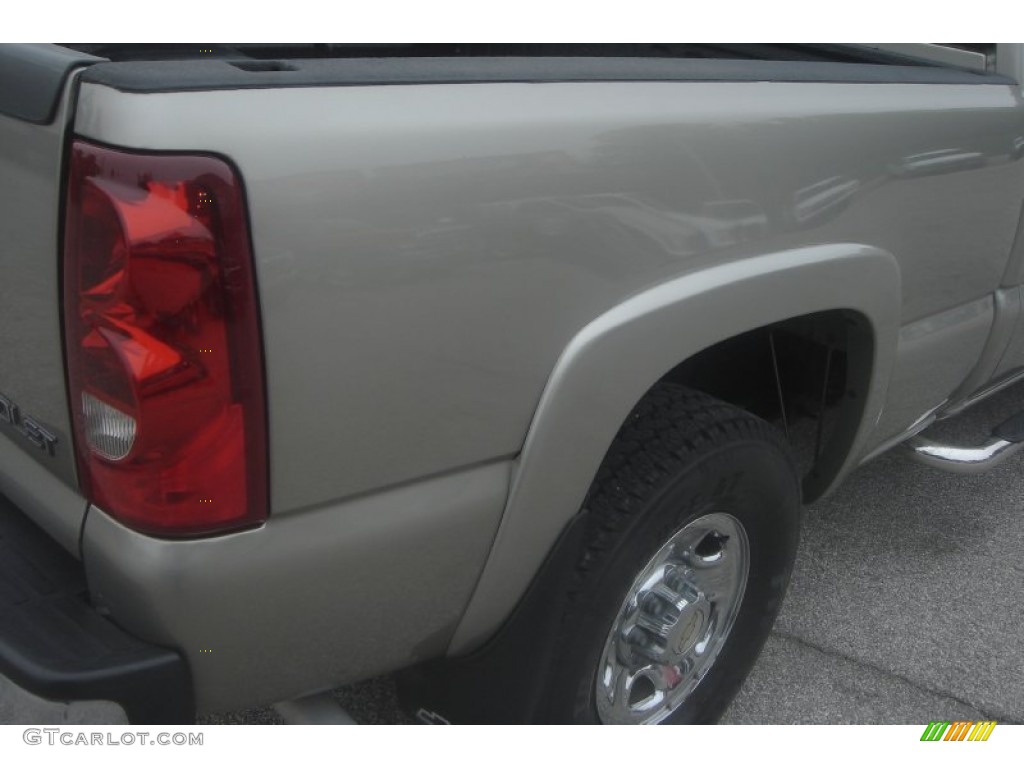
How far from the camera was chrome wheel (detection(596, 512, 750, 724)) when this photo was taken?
222 centimetres

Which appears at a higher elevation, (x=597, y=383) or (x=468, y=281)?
(x=468, y=281)

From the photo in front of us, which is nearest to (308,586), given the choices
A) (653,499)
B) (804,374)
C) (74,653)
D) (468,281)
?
(74,653)

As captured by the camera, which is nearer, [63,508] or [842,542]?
[63,508]

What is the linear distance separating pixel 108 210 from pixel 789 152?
122 centimetres

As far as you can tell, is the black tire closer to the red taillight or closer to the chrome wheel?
the chrome wheel

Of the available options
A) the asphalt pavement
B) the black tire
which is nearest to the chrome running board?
the asphalt pavement

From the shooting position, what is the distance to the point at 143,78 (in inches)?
55.2

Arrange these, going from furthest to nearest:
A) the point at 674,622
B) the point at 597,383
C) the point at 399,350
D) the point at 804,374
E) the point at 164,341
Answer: the point at 804,374
the point at 674,622
the point at 597,383
the point at 399,350
the point at 164,341

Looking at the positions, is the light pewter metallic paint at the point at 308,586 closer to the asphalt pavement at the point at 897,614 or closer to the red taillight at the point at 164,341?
the red taillight at the point at 164,341

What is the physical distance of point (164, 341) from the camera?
145 cm

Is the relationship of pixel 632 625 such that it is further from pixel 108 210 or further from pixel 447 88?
pixel 108 210

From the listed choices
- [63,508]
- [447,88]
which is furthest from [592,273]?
[63,508]

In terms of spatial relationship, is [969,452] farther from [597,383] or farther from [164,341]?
[164,341]

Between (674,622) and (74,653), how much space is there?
1.17m
